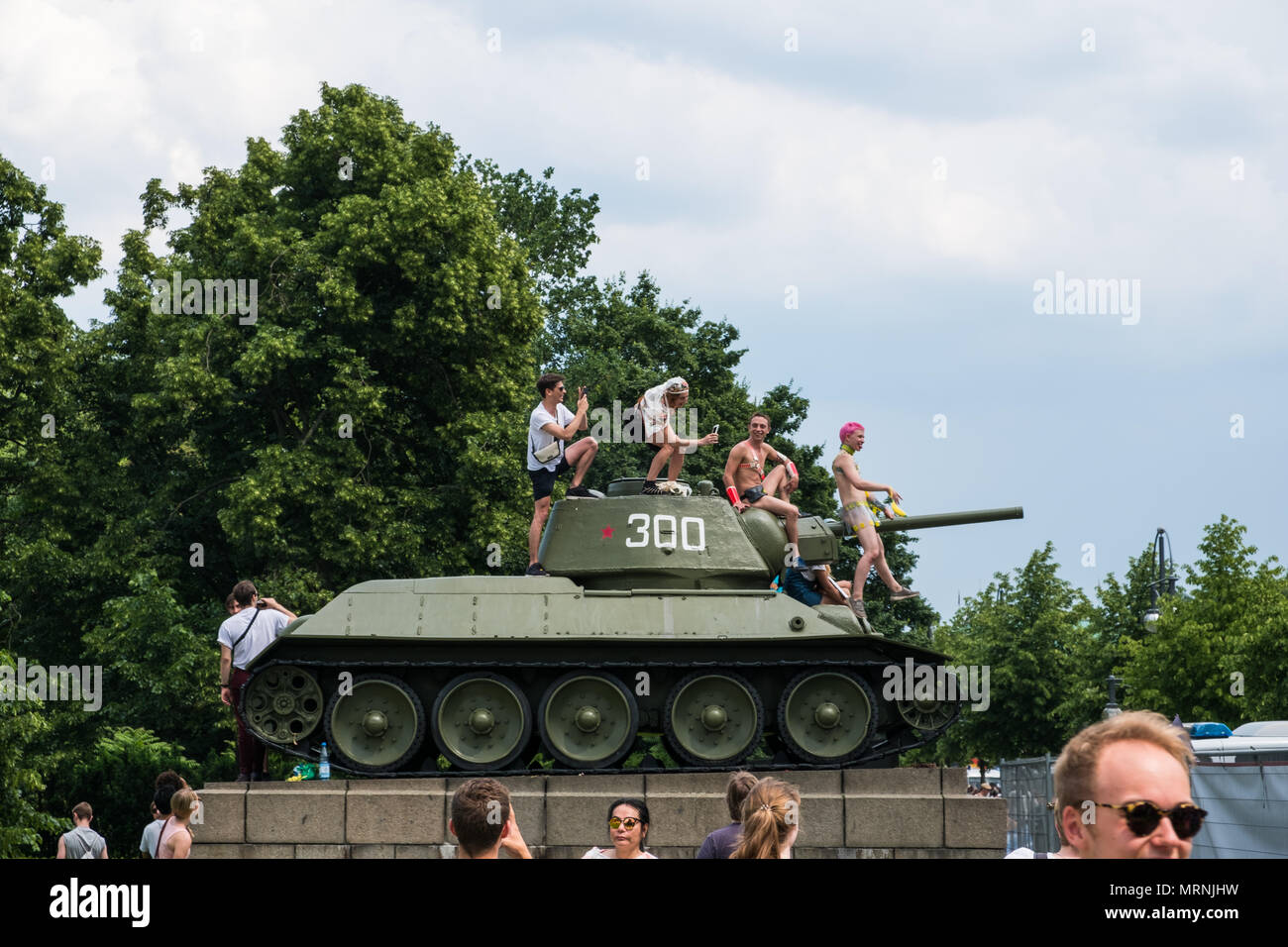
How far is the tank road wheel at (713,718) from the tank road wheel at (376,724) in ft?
8.52

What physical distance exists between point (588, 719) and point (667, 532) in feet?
7.19

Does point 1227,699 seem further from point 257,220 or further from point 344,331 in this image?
point 257,220

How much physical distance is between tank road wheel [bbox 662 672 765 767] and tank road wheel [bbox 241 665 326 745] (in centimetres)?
359

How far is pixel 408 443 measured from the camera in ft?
102

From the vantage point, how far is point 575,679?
15.3 metres

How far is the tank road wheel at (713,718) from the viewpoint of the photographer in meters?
15.4

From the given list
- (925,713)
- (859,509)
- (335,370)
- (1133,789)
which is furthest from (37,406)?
(1133,789)

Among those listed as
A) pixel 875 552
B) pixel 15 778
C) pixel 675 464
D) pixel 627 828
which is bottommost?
pixel 15 778

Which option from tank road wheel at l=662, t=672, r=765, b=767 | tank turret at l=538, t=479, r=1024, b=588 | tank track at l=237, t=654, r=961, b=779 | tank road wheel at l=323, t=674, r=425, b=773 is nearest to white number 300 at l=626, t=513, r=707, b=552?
tank turret at l=538, t=479, r=1024, b=588

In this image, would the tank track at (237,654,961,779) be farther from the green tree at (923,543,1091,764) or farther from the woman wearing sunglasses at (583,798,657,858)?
the green tree at (923,543,1091,764)

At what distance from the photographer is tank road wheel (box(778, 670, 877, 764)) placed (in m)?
15.4

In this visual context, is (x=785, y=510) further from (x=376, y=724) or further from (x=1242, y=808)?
(x=1242, y=808)

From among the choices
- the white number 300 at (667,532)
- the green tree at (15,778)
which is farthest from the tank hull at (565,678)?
the green tree at (15,778)

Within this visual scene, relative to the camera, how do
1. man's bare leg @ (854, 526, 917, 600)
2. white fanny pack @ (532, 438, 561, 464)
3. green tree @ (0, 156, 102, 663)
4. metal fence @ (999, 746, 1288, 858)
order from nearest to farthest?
metal fence @ (999, 746, 1288, 858) < white fanny pack @ (532, 438, 561, 464) < man's bare leg @ (854, 526, 917, 600) < green tree @ (0, 156, 102, 663)
